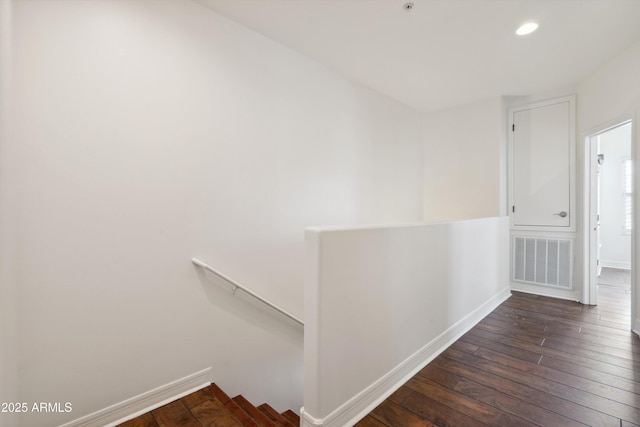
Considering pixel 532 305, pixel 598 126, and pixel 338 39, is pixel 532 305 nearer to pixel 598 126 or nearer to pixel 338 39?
pixel 598 126

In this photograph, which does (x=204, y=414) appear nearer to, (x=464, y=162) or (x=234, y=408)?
(x=234, y=408)

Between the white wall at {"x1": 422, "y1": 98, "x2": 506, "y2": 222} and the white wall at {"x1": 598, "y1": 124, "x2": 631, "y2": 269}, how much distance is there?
3301 millimetres

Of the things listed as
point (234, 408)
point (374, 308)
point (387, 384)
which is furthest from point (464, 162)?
point (234, 408)

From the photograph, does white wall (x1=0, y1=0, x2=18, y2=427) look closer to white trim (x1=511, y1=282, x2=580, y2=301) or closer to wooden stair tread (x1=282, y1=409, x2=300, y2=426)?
wooden stair tread (x1=282, y1=409, x2=300, y2=426)

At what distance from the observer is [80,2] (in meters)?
1.62

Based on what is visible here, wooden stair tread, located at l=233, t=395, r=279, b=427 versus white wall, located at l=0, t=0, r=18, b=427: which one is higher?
white wall, located at l=0, t=0, r=18, b=427

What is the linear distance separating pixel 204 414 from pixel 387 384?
117 cm

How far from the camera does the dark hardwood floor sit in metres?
1.66

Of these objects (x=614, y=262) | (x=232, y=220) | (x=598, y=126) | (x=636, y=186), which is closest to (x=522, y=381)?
(x=636, y=186)

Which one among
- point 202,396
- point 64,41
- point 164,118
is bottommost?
point 202,396

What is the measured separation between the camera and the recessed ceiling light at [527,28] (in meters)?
2.33

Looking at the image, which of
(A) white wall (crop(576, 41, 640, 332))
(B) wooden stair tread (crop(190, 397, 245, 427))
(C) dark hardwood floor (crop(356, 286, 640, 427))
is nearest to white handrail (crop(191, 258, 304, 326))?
(B) wooden stair tread (crop(190, 397, 245, 427))

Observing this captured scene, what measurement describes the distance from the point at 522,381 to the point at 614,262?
18.0 ft

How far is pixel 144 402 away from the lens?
1820 millimetres
